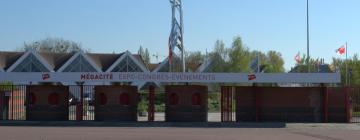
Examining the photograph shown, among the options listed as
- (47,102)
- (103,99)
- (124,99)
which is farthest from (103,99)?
(47,102)

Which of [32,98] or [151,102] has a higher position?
[32,98]

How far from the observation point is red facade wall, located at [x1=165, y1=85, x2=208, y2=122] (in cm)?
3269

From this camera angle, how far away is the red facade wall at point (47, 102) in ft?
108

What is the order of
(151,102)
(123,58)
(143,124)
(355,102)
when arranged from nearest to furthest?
1. (143,124)
2. (151,102)
3. (355,102)
4. (123,58)

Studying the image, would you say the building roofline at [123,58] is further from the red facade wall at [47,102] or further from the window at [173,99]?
the window at [173,99]

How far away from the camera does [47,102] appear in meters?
32.9

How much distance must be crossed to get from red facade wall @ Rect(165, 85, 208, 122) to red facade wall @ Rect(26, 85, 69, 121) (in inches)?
222

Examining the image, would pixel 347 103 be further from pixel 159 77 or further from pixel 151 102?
pixel 151 102

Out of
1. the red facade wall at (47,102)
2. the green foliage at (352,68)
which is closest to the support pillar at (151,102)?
the red facade wall at (47,102)

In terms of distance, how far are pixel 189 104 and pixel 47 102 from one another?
754 centimetres

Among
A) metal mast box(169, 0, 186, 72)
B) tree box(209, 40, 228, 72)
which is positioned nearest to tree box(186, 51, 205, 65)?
tree box(209, 40, 228, 72)

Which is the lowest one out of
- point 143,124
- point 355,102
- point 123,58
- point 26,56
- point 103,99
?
point 143,124

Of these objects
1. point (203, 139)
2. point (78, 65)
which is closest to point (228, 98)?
point (203, 139)

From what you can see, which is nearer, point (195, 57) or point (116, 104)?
point (116, 104)
